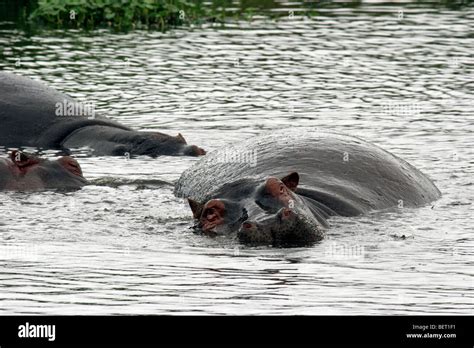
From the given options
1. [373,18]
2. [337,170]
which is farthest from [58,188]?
[373,18]

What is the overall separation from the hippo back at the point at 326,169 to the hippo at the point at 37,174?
3.89ft

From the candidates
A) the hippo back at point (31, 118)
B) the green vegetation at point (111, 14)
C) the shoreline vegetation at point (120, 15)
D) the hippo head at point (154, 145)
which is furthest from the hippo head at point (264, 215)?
the green vegetation at point (111, 14)

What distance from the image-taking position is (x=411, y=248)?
10469 millimetres

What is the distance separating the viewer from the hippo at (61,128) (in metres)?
15.5

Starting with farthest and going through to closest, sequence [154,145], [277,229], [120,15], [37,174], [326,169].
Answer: [120,15], [154,145], [37,174], [326,169], [277,229]

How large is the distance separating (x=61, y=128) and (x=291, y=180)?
640 cm

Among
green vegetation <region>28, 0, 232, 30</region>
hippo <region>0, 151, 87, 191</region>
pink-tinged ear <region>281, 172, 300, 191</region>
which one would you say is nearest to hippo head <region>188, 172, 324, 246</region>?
pink-tinged ear <region>281, 172, 300, 191</region>

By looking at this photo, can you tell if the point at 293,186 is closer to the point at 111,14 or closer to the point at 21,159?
the point at 21,159

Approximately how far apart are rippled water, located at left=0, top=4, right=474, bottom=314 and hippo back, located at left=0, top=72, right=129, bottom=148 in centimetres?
122

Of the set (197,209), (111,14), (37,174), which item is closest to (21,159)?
(37,174)

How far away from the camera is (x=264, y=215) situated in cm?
1007

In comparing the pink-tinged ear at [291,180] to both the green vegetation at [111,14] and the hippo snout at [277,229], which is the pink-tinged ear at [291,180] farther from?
the green vegetation at [111,14]

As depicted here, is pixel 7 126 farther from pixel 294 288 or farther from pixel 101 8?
pixel 101 8

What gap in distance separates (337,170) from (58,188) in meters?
2.75
